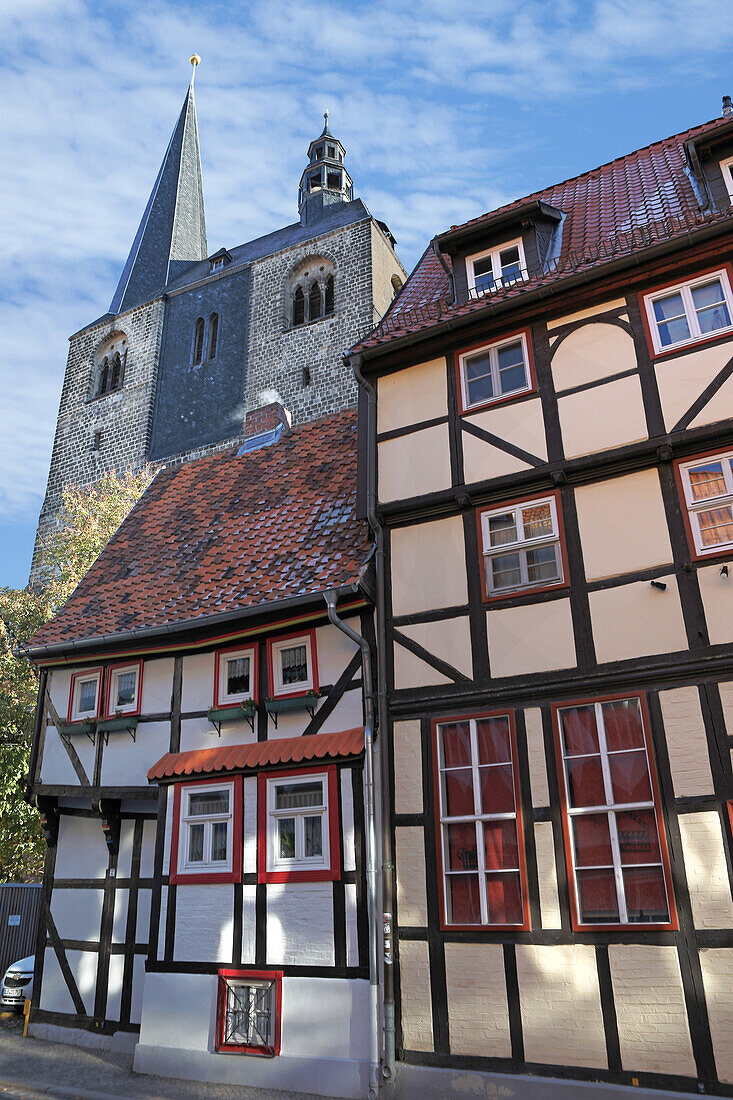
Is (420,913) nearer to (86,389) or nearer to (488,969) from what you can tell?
(488,969)

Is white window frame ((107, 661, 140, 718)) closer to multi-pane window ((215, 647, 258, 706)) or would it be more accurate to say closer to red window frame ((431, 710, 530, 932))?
multi-pane window ((215, 647, 258, 706))

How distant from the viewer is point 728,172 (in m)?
11.0

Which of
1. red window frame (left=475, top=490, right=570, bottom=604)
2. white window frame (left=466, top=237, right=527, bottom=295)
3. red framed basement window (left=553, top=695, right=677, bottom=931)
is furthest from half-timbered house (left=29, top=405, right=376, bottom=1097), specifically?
white window frame (left=466, top=237, right=527, bottom=295)

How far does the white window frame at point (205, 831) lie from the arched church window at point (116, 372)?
3725 cm

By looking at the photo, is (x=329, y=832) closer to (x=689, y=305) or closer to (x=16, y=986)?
(x=16, y=986)

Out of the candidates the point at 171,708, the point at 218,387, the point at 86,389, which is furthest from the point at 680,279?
the point at 86,389

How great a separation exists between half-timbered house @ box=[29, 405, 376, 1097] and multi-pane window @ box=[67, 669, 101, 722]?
2 centimetres

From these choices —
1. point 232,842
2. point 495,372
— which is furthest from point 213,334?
point 232,842

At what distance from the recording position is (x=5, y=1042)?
11.9 meters

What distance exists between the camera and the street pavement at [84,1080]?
30.7 ft

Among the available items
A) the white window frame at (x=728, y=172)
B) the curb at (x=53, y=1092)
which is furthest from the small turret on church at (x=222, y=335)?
the curb at (x=53, y=1092)

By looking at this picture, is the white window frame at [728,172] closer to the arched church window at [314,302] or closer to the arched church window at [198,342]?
the arched church window at [314,302]

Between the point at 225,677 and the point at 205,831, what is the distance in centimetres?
190

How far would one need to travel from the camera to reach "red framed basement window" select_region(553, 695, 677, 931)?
805cm
